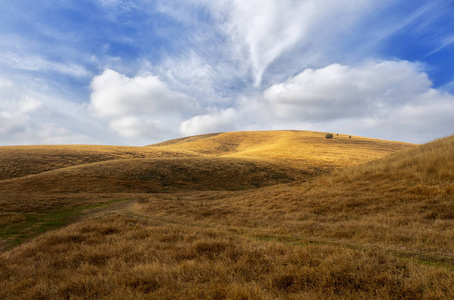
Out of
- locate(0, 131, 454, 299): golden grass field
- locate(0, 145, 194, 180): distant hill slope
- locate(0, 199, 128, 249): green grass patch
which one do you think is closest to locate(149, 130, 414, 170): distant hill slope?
locate(0, 145, 194, 180): distant hill slope

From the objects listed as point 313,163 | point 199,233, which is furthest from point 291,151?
point 199,233

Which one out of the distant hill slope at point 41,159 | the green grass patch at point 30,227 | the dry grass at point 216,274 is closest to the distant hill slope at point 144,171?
the distant hill slope at point 41,159

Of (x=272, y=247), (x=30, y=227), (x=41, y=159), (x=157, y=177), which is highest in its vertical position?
(x=41, y=159)

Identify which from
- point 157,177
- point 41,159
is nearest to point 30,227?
point 157,177

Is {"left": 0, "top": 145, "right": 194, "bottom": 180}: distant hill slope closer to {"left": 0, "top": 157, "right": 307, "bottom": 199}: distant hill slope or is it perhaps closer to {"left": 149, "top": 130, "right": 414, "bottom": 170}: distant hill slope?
{"left": 0, "top": 157, "right": 307, "bottom": 199}: distant hill slope

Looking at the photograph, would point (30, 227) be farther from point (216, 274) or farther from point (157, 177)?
point (157, 177)

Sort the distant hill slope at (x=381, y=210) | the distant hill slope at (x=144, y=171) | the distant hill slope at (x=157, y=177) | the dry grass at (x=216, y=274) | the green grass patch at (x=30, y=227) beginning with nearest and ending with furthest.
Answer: the dry grass at (x=216, y=274)
the distant hill slope at (x=381, y=210)
the green grass patch at (x=30, y=227)
the distant hill slope at (x=157, y=177)
the distant hill slope at (x=144, y=171)

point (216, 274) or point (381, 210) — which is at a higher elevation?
point (216, 274)

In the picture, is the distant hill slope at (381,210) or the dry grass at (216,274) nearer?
the dry grass at (216,274)

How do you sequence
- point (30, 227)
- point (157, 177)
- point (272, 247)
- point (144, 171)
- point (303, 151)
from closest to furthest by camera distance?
point (272, 247), point (30, 227), point (157, 177), point (144, 171), point (303, 151)

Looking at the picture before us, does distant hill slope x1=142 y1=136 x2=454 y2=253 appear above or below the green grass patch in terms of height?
above

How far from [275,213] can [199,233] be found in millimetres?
6192

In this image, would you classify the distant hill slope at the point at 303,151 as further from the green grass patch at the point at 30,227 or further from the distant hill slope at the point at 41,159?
the green grass patch at the point at 30,227

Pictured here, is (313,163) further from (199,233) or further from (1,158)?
(1,158)
